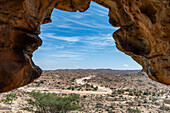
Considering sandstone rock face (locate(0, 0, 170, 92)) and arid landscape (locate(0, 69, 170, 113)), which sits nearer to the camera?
sandstone rock face (locate(0, 0, 170, 92))

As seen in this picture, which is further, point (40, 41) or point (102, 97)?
point (102, 97)

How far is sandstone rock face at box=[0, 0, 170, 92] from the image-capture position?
7.55m

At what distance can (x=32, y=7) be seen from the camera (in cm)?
841

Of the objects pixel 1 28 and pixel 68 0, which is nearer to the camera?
pixel 1 28

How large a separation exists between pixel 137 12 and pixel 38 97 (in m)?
17.0

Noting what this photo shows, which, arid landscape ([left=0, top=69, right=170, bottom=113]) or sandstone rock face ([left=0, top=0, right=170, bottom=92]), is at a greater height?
sandstone rock face ([left=0, top=0, right=170, bottom=92])

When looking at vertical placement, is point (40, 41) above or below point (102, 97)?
above

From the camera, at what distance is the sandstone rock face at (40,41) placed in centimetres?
755

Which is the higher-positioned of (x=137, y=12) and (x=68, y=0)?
(x=68, y=0)

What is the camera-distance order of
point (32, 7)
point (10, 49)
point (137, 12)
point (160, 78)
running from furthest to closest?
point (160, 78), point (137, 12), point (32, 7), point (10, 49)

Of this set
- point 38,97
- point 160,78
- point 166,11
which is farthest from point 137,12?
point 38,97

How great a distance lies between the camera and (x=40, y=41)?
382 inches

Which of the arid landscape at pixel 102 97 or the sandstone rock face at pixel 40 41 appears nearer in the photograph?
the sandstone rock face at pixel 40 41

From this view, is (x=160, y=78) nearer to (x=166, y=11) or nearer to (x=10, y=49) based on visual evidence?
(x=166, y=11)
